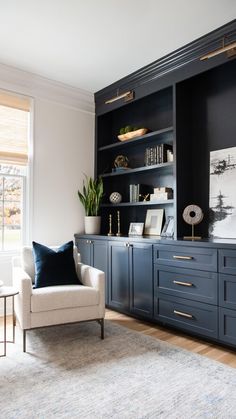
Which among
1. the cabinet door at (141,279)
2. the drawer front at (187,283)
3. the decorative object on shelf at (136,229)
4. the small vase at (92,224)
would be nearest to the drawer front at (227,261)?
the drawer front at (187,283)

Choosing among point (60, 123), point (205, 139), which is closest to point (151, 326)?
point (205, 139)

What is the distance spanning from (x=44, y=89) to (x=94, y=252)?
6.75 feet

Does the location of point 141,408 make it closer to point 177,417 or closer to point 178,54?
point 177,417

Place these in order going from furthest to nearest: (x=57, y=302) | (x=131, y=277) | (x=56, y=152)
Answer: (x=56, y=152)
(x=131, y=277)
(x=57, y=302)

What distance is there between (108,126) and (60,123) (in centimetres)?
76

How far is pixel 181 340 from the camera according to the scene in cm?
279

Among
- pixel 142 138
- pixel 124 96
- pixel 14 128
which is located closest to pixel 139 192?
pixel 142 138

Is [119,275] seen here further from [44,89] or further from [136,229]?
[44,89]

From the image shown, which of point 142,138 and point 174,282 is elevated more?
point 142,138

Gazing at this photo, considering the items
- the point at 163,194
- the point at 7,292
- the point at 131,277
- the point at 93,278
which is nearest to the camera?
the point at 7,292

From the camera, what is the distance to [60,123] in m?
4.05

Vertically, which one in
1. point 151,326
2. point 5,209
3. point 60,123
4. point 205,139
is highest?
point 60,123

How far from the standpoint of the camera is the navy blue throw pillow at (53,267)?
289cm

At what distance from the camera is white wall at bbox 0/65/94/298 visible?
3746 mm
